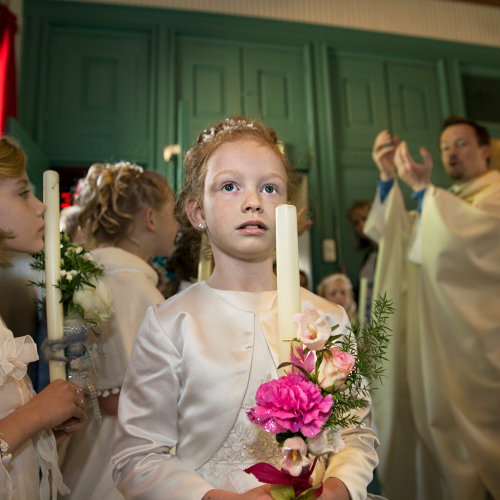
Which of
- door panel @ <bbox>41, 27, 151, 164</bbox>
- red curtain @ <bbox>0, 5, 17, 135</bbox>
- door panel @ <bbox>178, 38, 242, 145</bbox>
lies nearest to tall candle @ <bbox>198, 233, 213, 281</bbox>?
red curtain @ <bbox>0, 5, 17, 135</bbox>

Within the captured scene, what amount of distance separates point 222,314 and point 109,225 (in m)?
0.98

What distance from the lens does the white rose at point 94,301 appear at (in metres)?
1.26

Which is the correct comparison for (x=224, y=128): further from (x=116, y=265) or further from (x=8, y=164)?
(x=116, y=265)

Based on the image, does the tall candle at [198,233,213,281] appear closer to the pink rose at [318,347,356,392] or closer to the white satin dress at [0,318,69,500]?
the white satin dress at [0,318,69,500]

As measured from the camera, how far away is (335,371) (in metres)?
0.68

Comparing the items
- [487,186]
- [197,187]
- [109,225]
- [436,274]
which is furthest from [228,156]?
[487,186]

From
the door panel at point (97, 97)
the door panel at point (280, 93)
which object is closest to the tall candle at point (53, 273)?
the door panel at point (97, 97)

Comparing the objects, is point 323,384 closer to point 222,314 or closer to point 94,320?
point 222,314

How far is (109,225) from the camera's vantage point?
1.91 meters

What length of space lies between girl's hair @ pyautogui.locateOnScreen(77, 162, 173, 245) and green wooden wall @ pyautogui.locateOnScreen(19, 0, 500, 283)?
6.65 ft

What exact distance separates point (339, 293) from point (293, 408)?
321 centimetres

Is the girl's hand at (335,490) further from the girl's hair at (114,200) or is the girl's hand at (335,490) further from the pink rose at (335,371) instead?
the girl's hair at (114,200)

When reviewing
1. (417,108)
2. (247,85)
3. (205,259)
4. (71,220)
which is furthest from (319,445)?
(417,108)

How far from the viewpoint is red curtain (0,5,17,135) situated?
11.6 feet
